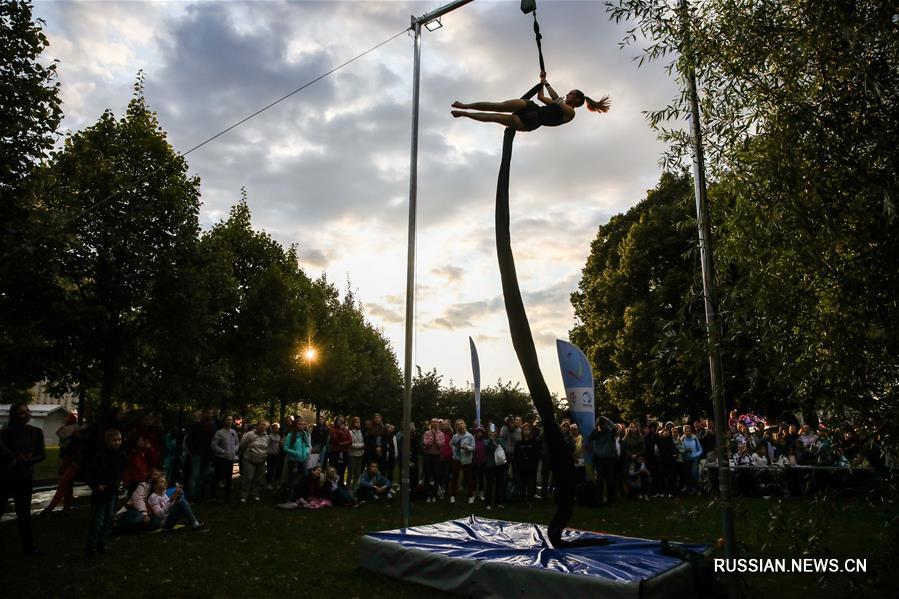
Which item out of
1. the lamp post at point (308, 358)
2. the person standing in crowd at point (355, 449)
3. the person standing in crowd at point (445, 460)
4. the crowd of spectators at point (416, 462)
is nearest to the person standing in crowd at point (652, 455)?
the crowd of spectators at point (416, 462)

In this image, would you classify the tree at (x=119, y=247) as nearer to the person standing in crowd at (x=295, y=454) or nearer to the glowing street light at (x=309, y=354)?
the person standing in crowd at (x=295, y=454)

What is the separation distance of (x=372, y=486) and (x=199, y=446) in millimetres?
3635

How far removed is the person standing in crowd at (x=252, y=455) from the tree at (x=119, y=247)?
16.5ft

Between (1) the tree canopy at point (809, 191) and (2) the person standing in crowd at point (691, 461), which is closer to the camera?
(1) the tree canopy at point (809, 191)

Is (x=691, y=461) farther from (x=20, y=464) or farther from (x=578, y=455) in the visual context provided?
(x=20, y=464)

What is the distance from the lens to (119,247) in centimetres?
1573

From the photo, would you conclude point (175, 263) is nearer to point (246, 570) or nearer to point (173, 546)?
point (173, 546)

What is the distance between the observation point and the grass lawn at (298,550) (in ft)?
19.9

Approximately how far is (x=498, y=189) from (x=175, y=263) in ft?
39.9

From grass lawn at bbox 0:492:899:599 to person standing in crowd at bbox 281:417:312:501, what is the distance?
111 cm

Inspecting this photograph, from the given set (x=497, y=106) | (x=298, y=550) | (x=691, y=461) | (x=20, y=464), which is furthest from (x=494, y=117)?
(x=691, y=461)

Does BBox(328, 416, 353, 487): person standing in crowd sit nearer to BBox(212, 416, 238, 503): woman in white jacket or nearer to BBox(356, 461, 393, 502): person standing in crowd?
BBox(356, 461, 393, 502): person standing in crowd

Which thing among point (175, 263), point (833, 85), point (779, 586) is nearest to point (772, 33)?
point (833, 85)

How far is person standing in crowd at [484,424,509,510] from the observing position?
12609 mm
